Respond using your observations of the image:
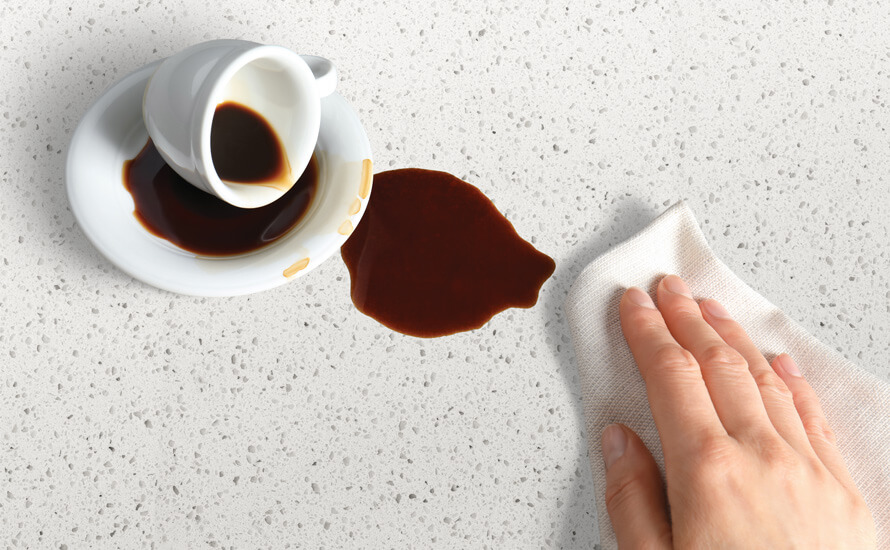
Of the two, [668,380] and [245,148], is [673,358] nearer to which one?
[668,380]

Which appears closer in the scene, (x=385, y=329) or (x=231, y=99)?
(x=231, y=99)

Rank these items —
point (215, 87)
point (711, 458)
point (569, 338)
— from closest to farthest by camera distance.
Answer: point (215, 87), point (711, 458), point (569, 338)

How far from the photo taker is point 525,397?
71 cm

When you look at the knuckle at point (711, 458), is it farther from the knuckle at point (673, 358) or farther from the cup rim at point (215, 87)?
the cup rim at point (215, 87)

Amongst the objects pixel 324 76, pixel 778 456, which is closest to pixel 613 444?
pixel 778 456

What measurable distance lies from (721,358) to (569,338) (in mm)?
150

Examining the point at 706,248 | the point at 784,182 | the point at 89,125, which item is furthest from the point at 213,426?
the point at 784,182

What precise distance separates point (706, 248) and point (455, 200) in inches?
10.8

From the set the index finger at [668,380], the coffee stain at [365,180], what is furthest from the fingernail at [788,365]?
the coffee stain at [365,180]

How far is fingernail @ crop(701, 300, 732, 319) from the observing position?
2.35 feet

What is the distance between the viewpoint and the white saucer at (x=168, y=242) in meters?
0.59

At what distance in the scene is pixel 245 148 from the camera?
2.01ft

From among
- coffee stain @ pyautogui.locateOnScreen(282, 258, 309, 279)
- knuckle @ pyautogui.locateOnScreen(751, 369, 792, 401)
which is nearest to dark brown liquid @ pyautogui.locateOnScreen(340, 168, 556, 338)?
coffee stain @ pyautogui.locateOnScreen(282, 258, 309, 279)

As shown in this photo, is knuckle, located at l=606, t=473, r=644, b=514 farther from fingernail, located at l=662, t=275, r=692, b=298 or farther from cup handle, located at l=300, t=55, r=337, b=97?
cup handle, located at l=300, t=55, r=337, b=97
